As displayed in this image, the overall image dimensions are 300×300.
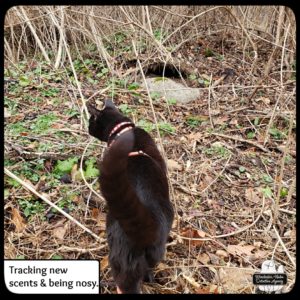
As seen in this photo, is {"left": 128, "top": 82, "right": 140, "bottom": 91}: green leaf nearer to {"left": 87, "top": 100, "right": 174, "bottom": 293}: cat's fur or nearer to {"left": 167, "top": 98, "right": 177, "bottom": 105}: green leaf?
{"left": 167, "top": 98, "right": 177, "bottom": 105}: green leaf

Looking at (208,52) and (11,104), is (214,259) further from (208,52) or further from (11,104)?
(208,52)

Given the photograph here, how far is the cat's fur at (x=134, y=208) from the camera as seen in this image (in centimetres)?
125

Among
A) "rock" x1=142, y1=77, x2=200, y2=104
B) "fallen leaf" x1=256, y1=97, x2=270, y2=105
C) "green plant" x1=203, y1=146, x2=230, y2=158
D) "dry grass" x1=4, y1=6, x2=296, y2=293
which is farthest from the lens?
"rock" x1=142, y1=77, x2=200, y2=104

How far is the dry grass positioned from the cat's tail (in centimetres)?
49

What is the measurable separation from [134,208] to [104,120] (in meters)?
0.91

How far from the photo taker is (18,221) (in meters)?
1.99

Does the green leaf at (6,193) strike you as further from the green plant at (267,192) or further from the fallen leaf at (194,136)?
the green plant at (267,192)

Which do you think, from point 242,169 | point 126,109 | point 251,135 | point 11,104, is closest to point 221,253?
point 242,169

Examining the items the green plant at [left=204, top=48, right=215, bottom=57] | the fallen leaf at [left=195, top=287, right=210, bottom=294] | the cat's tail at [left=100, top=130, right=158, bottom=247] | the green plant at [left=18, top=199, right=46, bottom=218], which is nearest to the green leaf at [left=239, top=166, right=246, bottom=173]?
the fallen leaf at [left=195, top=287, right=210, bottom=294]

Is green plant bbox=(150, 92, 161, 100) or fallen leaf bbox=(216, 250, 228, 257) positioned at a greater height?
green plant bbox=(150, 92, 161, 100)

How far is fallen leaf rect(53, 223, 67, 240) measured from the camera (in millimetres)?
1980

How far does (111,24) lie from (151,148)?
2446 mm

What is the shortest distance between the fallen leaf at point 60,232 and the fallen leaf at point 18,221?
0.18 meters
